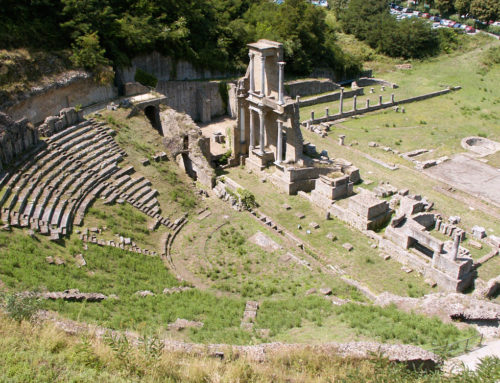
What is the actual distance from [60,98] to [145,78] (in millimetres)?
8452

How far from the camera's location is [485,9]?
70.5 m

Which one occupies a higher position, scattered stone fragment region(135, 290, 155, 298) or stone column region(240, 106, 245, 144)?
stone column region(240, 106, 245, 144)

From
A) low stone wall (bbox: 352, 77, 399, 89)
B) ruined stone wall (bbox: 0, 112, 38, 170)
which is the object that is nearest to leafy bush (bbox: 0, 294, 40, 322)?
ruined stone wall (bbox: 0, 112, 38, 170)

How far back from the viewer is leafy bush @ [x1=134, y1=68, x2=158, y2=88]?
3669 cm

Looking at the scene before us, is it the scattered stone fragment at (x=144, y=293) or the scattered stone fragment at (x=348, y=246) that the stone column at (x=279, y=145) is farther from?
the scattered stone fragment at (x=144, y=293)

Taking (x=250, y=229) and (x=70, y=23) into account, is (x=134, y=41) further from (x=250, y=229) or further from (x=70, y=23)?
(x=250, y=229)

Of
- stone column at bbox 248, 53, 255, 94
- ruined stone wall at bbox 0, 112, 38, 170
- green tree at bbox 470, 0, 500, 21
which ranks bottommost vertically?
ruined stone wall at bbox 0, 112, 38, 170

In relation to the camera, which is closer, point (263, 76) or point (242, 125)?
point (263, 76)

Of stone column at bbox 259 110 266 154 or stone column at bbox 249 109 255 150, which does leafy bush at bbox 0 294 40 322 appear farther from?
stone column at bbox 249 109 255 150

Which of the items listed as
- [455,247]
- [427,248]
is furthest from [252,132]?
[455,247]

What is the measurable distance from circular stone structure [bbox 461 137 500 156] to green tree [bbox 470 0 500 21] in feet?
143

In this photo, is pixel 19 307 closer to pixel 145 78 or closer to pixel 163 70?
pixel 145 78

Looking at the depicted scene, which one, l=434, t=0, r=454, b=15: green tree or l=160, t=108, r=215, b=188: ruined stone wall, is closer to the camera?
l=160, t=108, r=215, b=188: ruined stone wall

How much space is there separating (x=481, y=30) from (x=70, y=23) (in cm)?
6017
